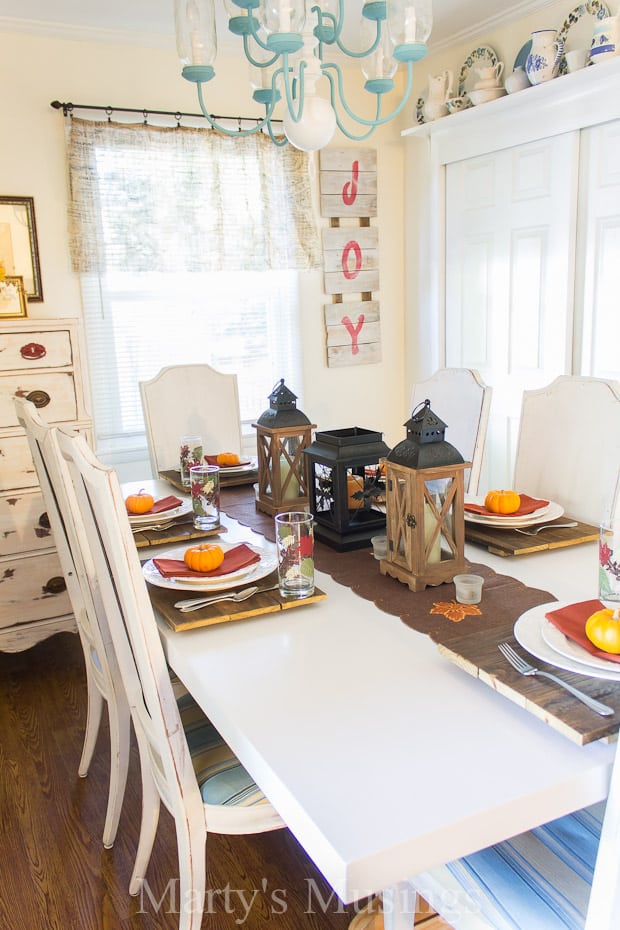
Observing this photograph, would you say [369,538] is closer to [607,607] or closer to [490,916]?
[607,607]

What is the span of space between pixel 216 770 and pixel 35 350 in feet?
6.27

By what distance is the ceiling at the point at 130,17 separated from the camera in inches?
121

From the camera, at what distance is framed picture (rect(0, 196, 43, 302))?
→ 129 inches

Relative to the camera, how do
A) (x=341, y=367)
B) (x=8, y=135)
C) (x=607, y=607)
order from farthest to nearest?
(x=341, y=367)
(x=8, y=135)
(x=607, y=607)

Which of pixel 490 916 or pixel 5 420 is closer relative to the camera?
pixel 490 916

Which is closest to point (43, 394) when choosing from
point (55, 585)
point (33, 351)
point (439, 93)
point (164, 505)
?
point (33, 351)

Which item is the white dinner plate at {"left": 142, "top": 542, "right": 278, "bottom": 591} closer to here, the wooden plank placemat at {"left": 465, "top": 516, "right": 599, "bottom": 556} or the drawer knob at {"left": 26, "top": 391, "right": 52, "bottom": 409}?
the wooden plank placemat at {"left": 465, "top": 516, "right": 599, "bottom": 556}

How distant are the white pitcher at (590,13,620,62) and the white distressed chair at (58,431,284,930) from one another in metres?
2.49

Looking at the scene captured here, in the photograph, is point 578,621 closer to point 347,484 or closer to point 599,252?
point 347,484

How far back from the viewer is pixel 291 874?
74.9 inches

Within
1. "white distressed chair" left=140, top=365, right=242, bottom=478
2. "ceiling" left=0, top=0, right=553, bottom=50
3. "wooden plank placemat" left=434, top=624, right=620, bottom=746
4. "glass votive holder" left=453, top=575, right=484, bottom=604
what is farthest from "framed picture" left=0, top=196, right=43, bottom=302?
"wooden plank placemat" left=434, top=624, right=620, bottom=746

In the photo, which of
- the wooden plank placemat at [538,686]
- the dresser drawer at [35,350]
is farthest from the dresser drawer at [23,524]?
the wooden plank placemat at [538,686]

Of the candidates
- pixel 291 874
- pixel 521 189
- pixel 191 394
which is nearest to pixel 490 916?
pixel 291 874

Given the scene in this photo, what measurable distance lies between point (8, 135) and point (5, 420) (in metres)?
1.29
